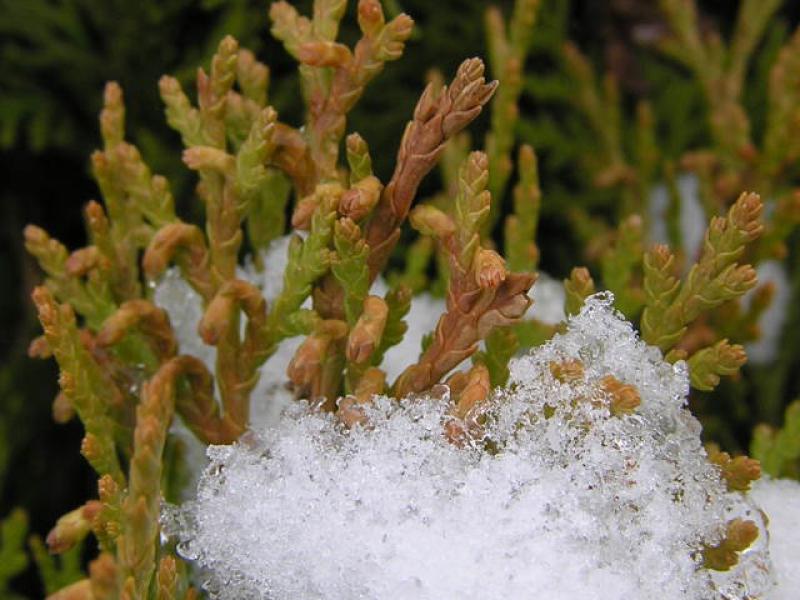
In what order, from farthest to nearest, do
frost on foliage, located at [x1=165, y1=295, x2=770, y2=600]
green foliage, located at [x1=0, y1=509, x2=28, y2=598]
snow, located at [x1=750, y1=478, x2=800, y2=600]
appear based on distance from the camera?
green foliage, located at [x1=0, y1=509, x2=28, y2=598], snow, located at [x1=750, y1=478, x2=800, y2=600], frost on foliage, located at [x1=165, y1=295, x2=770, y2=600]

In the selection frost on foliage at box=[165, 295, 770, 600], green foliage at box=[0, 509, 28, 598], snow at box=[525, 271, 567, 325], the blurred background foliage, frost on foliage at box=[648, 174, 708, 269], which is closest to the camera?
frost on foliage at box=[165, 295, 770, 600]

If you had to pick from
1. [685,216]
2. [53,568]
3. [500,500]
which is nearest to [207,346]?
[53,568]

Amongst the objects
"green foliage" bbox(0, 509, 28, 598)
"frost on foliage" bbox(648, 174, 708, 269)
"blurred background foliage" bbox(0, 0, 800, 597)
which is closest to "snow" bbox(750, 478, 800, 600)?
"blurred background foliage" bbox(0, 0, 800, 597)

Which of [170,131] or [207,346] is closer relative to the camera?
[207,346]

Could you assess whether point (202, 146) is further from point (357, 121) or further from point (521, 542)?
point (357, 121)

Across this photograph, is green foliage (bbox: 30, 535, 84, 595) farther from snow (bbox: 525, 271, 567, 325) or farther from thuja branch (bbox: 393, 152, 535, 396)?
snow (bbox: 525, 271, 567, 325)

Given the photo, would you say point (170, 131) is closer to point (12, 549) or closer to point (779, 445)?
point (12, 549)
